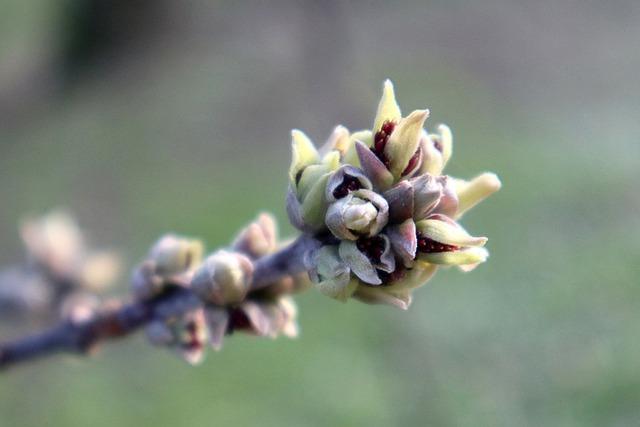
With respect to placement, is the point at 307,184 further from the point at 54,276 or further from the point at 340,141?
the point at 54,276

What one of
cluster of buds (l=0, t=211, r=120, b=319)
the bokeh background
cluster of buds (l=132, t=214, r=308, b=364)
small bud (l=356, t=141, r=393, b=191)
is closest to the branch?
cluster of buds (l=132, t=214, r=308, b=364)

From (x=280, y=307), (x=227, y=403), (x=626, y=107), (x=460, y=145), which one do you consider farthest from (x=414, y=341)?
(x=626, y=107)

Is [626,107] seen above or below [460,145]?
above

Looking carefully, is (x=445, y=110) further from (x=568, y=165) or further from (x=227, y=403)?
(x=227, y=403)

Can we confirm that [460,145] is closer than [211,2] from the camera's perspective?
No

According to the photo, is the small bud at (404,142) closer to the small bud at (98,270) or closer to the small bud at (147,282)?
the small bud at (147,282)

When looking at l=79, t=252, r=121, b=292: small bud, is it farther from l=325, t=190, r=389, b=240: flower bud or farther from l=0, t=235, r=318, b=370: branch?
l=325, t=190, r=389, b=240: flower bud
